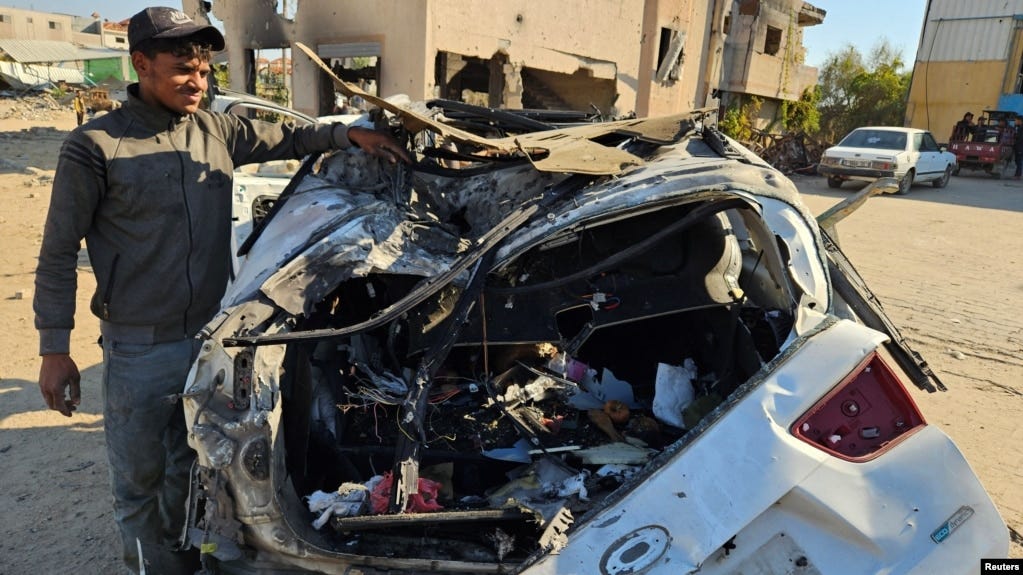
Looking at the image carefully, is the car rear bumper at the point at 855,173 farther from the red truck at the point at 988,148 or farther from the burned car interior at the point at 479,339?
the burned car interior at the point at 479,339

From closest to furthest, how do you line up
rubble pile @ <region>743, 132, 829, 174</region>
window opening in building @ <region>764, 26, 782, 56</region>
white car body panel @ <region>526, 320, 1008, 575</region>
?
white car body panel @ <region>526, 320, 1008, 575</region>, rubble pile @ <region>743, 132, 829, 174</region>, window opening in building @ <region>764, 26, 782, 56</region>

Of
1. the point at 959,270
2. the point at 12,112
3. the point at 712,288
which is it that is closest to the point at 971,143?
the point at 959,270

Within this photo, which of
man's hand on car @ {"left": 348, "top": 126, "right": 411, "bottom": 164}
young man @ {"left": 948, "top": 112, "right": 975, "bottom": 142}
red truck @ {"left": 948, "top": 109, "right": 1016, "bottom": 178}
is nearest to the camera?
man's hand on car @ {"left": 348, "top": 126, "right": 411, "bottom": 164}

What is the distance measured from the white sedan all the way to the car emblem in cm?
1519

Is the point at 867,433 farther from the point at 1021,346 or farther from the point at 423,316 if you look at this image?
the point at 1021,346

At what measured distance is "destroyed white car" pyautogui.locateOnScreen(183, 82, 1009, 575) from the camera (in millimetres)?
1576

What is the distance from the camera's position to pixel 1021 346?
521 cm

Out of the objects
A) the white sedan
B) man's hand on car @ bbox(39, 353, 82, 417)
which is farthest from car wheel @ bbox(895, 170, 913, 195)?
man's hand on car @ bbox(39, 353, 82, 417)

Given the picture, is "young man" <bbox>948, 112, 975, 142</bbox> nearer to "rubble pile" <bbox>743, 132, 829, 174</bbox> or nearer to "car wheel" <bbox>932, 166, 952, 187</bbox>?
"car wheel" <bbox>932, 166, 952, 187</bbox>

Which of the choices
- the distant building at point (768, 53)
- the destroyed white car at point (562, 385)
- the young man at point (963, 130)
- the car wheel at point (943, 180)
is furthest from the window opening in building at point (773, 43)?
the destroyed white car at point (562, 385)

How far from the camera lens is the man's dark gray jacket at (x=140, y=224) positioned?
209 cm

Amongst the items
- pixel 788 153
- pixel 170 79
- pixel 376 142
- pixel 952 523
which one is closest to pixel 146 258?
pixel 170 79

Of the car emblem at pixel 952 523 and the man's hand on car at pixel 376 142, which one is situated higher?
the man's hand on car at pixel 376 142

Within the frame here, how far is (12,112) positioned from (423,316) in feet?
96.4
